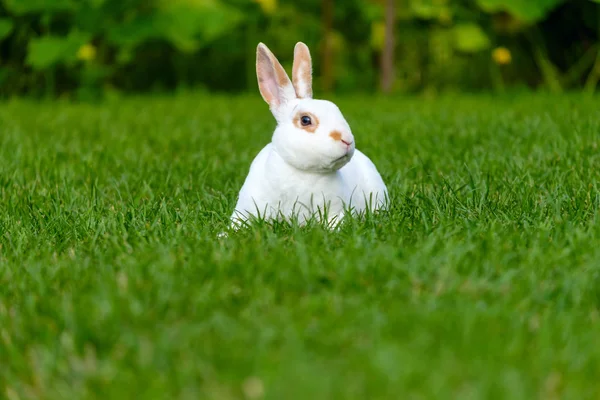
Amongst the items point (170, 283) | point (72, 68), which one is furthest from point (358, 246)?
point (72, 68)

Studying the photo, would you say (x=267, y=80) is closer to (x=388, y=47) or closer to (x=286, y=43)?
(x=388, y=47)

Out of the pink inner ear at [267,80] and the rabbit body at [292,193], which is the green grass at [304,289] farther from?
the pink inner ear at [267,80]

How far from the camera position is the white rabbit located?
248cm

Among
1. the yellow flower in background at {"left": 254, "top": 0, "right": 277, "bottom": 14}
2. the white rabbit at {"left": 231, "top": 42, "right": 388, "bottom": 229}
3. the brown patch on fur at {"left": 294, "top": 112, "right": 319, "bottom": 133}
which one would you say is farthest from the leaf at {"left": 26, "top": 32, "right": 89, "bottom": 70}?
the brown patch on fur at {"left": 294, "top": 112, "right": 319, "bottom": 133}

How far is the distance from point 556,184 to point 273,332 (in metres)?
1.61

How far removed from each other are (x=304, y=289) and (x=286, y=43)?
21.9 ft

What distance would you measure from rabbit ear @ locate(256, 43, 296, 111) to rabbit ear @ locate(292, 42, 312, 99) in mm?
31

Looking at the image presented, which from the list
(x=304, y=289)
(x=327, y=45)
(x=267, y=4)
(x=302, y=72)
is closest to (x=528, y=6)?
(x=327, y=45)

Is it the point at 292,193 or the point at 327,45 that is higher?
the point at 327,45

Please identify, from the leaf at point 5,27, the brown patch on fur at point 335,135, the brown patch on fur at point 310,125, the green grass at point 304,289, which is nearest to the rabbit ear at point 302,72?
the brown patch on fur at point 310,125

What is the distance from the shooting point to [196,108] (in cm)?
620

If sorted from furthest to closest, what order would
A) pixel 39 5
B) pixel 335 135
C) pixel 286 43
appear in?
pixel 286 43 < pixel 39 5 < pixel 335 135

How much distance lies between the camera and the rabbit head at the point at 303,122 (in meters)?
2.46

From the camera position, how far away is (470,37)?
772cm
